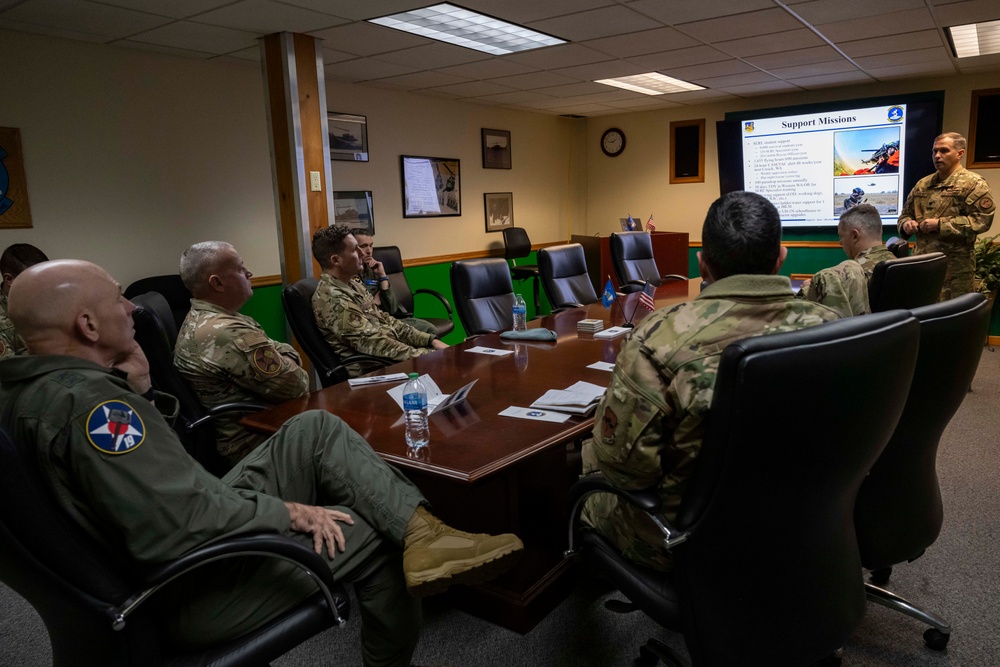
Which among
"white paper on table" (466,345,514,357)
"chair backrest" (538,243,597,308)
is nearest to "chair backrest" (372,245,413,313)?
"chair backrest" (538,243,597,308)

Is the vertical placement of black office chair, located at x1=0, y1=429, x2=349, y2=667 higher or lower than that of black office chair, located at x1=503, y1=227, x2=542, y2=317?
lower

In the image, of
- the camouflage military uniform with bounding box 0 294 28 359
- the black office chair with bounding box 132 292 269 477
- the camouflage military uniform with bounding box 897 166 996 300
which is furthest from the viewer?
the camouflage military uniform with bounding box 897 166 996 300

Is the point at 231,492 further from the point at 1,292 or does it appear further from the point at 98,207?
the point at 98,207

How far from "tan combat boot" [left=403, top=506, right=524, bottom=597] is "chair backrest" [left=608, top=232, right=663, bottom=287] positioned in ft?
12.8

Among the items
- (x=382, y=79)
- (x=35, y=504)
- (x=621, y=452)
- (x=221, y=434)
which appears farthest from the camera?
(x=382, y=79)

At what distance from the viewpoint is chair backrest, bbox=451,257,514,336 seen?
3996 millimetres

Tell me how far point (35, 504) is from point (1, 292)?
2.88 meters

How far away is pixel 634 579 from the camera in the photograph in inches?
59.1

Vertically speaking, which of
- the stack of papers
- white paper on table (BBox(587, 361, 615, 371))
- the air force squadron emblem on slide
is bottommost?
the stack of papers

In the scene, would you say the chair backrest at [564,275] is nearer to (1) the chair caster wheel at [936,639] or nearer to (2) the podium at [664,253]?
(2) the podium at [664,253]

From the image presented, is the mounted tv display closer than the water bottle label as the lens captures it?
No

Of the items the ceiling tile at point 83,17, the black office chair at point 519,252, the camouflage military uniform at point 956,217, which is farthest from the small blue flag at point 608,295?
the black office chair at point 519,252

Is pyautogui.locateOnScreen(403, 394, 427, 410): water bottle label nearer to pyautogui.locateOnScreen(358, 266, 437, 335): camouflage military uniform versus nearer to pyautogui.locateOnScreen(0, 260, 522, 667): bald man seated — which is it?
pyautogui.locateOnScreen(0, 260, 522, 667): bald man seated

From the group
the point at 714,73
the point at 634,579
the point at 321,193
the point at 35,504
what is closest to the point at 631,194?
the point at 714,73
